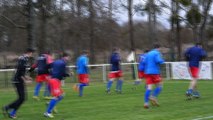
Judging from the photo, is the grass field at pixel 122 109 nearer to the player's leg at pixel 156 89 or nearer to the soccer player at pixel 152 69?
the player's leg at pixel 156 89

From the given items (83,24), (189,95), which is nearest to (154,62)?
(189,95)

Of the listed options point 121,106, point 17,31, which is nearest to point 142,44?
point 17,31

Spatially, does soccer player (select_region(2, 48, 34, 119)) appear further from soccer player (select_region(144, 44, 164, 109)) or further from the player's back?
soccer player (select_region(144, 44, 164, 109))

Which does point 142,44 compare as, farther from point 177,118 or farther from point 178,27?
point 177,118

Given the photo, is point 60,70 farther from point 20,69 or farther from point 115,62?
point 115,62

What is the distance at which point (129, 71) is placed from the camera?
120 feet

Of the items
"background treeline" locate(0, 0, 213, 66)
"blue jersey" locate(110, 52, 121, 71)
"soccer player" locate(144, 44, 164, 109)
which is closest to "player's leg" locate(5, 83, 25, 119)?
"soccer player" locate(144, 44, 164, 109)

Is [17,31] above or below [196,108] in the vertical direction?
above

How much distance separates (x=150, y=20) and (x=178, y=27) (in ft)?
9.91

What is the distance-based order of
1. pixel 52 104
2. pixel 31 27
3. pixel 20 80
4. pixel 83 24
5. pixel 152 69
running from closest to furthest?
1. pixel 52 104
2. pixel 20 80
3. pixel 152 69
4. pixel 31 27
5. pixel 83 24

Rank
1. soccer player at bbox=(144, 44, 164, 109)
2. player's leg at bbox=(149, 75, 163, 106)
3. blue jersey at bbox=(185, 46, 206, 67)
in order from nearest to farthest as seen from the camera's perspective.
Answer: soccer player at bbox=(144, 44, 164, 109) → player's leg at bbox=(149, 75, 163, 106) → blue jersey at bbox=(185, 46, 206, 67)

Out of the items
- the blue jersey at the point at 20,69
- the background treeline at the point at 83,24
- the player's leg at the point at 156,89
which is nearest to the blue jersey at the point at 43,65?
the blue jersey at the point at 20,69

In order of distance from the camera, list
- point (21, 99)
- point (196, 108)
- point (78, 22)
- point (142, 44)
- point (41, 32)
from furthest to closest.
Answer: point (142, 44) → point (78, 22) → point (41, 32) → point (196, 108) → point (21, 99)

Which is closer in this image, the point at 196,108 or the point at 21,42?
the point at 196,108
